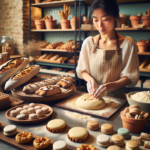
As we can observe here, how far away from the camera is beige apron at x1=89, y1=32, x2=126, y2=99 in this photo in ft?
4.81

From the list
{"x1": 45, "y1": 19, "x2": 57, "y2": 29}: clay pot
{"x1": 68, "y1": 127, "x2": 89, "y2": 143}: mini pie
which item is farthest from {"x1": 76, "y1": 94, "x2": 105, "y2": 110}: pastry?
{"x1": 45, "y1": 19, "x2": 57, "y2": 29}: clay pot

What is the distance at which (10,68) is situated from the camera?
1.55 metres

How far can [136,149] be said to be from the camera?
26.9 inches

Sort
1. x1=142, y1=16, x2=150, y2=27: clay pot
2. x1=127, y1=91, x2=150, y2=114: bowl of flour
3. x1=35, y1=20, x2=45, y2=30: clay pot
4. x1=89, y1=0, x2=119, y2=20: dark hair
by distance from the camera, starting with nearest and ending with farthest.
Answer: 1. x1=127, y1=91, x2=150, y2=114: bowl of flour
2. x1=89, y1=0, x2=119, y2=20: dark hair
3. x1=142, y1=16, x2=150, y2=27: clay pot
4. x1=35, y1=20, x2=45, y2=30: clay pot

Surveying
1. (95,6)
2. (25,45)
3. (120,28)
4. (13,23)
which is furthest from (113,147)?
(13,23)

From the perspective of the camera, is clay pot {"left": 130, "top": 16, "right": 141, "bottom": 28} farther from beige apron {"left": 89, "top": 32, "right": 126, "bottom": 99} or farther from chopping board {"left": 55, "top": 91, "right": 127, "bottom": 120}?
chopping board {"left": 55, "top": 91, "right": 127, "bottom": 120}

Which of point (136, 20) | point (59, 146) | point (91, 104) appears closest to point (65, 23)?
point (136, 20)

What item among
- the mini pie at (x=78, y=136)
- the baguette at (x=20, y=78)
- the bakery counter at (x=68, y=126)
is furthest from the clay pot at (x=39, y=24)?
the mini pie at (x=78, y=136)

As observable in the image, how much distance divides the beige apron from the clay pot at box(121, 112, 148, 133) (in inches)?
28.8

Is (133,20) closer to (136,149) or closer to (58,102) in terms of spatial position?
(58,102)

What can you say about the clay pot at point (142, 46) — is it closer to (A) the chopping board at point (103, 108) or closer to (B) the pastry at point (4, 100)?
(A) the chopping board at point (103, 108)

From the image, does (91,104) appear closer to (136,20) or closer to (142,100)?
(142,100)

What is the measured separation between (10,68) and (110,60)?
36.8 inches

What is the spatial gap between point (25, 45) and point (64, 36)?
3.42 ft
